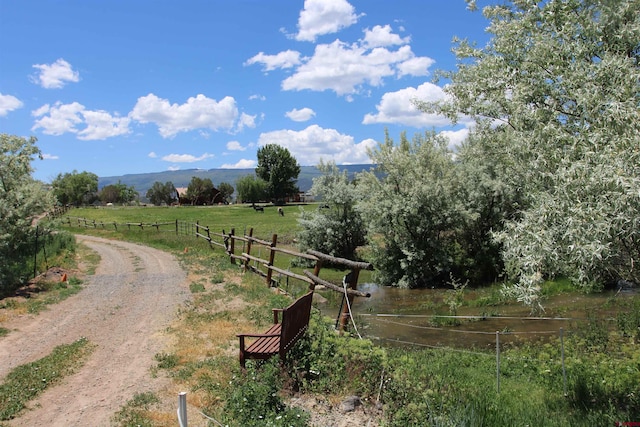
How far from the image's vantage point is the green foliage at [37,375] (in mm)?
6156

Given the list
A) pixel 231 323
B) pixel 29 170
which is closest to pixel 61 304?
pixel 231 323

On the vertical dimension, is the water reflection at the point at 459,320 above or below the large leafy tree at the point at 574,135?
below

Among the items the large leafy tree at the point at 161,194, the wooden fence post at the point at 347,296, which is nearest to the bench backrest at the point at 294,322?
the wooden fence post at the point at 347,296

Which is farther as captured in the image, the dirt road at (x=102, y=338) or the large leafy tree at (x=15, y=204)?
the large leafy tree at (x=15, y=204)

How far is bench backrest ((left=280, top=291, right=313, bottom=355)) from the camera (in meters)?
5.79

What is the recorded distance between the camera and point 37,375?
7156mm

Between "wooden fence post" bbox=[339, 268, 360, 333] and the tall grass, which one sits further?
"wooden fence post" bbox=[339, 268, 360, 333]

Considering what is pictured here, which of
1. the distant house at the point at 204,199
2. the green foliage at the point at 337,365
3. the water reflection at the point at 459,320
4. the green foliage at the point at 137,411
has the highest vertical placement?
the distant house at the point at 204,199

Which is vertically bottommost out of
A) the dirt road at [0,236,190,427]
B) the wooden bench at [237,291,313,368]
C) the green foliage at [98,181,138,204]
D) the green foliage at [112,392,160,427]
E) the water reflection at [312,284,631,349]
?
the water reflection at [312,284,631,349]

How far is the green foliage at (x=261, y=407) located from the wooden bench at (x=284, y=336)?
357 mm

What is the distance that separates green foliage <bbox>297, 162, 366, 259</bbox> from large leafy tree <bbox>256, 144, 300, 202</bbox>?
202 feet

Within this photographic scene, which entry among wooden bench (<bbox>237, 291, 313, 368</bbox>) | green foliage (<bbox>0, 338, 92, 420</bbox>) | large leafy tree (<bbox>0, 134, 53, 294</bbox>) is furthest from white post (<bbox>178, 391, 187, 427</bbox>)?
large leafy tree (<bbox>0, 134, 53, 294</bbox>)

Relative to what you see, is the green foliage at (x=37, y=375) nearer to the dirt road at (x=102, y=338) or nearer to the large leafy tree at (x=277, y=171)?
the dirt road at (x=102, y=338)

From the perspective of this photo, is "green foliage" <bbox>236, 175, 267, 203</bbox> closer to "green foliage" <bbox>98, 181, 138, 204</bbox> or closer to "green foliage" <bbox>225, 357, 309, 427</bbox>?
"green foliage" <bbox>98, 181, 138, 204</bbox>
